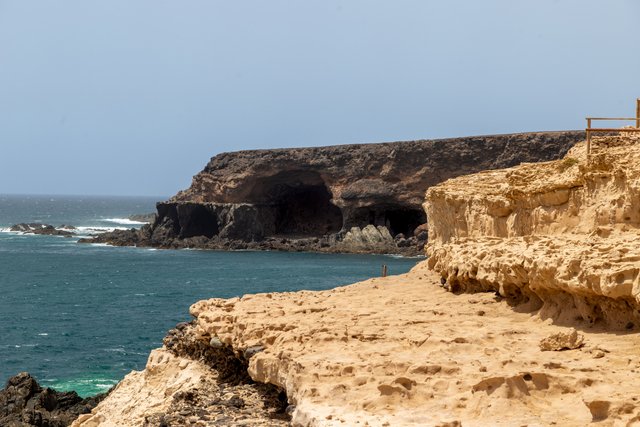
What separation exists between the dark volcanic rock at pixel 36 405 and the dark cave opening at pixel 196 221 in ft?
171

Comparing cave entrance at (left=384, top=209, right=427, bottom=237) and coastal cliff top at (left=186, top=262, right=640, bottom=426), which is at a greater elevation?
cave entrance at (left=384, top=209, right=427, bottom=237)

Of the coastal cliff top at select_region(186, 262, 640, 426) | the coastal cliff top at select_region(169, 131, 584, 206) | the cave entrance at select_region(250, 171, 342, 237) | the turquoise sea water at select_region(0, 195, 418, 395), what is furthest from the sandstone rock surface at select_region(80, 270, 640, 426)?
the cave entrance at select_region(250, 171, 342, 237)

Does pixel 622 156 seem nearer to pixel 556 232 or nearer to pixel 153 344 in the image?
pixel 556 232

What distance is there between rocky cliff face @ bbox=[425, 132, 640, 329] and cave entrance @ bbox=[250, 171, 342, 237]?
54102mm

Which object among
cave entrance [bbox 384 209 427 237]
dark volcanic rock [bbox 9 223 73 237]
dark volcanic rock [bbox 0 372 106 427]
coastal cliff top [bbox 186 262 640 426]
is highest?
cave entrance [bbox 384 209 427 237]

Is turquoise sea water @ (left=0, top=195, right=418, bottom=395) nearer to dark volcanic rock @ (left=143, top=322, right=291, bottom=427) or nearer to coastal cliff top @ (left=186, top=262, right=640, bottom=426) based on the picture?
dark volcanic rock @ (left=143, top=322, right=291, bottom=427)

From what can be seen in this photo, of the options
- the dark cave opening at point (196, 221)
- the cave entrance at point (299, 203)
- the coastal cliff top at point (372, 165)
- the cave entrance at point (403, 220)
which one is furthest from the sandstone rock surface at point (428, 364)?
the dark cave opening at point (196, 221)

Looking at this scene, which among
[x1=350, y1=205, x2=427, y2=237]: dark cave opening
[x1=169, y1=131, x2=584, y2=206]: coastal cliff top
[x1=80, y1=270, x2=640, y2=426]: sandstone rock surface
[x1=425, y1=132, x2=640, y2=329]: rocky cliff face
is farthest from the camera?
[x1=350, y1=205, x2=427, y2=237]: dark cave opening

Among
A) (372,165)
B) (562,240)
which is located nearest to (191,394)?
(562,240)

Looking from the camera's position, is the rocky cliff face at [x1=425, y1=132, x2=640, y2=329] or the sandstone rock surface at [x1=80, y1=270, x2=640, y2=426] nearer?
the sandstone rock surface at [x1=80, y1=270, x2=640, y2=426]

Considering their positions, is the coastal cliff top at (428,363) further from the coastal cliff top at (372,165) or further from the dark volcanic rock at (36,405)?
the coastal cliff top at (372,165)

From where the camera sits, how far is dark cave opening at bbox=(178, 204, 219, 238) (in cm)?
7288

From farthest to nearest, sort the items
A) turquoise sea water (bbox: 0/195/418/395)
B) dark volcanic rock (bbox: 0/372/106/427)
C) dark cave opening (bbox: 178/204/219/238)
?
dark cave opening (bbox: 178/204/219/238)
turquoise sea water (bbox: 0/195/418/395)
dark volcanic rock (bbox: 0/372/106/427)

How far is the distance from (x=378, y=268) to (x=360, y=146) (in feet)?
63.9
